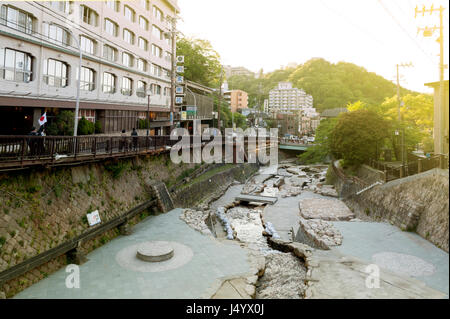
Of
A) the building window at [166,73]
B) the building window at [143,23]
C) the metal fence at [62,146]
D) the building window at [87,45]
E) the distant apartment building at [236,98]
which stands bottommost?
the metal fence at [62,146]

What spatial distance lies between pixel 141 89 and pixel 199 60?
2380 cm

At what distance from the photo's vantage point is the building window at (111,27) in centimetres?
2756

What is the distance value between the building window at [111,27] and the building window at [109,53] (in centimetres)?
158

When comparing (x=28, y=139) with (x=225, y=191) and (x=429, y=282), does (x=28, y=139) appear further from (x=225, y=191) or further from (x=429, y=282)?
(x=225, y=191)

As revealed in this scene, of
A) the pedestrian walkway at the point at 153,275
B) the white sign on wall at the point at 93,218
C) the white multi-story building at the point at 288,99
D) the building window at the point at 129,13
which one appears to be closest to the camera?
the pedestrian walkway at the point at 153,275

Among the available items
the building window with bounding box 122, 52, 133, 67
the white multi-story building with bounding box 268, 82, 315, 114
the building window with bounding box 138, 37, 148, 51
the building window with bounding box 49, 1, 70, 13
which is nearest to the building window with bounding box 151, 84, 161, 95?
the building window with bounding box 138, 37, 148, 51

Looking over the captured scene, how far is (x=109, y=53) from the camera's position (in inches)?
1107

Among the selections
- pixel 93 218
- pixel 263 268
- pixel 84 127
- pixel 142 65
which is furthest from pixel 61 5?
pixel 263 268

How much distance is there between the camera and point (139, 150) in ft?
63.9

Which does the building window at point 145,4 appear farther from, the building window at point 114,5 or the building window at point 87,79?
Answer: the building window at point 87,79

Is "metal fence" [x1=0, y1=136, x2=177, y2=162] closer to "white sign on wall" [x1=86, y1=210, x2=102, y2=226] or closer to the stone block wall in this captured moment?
the stone block wall

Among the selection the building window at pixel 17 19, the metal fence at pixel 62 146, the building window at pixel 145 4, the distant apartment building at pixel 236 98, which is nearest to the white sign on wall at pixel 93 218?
the metal fence at pixel 62 146

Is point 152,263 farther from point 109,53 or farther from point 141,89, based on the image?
point 141,89
